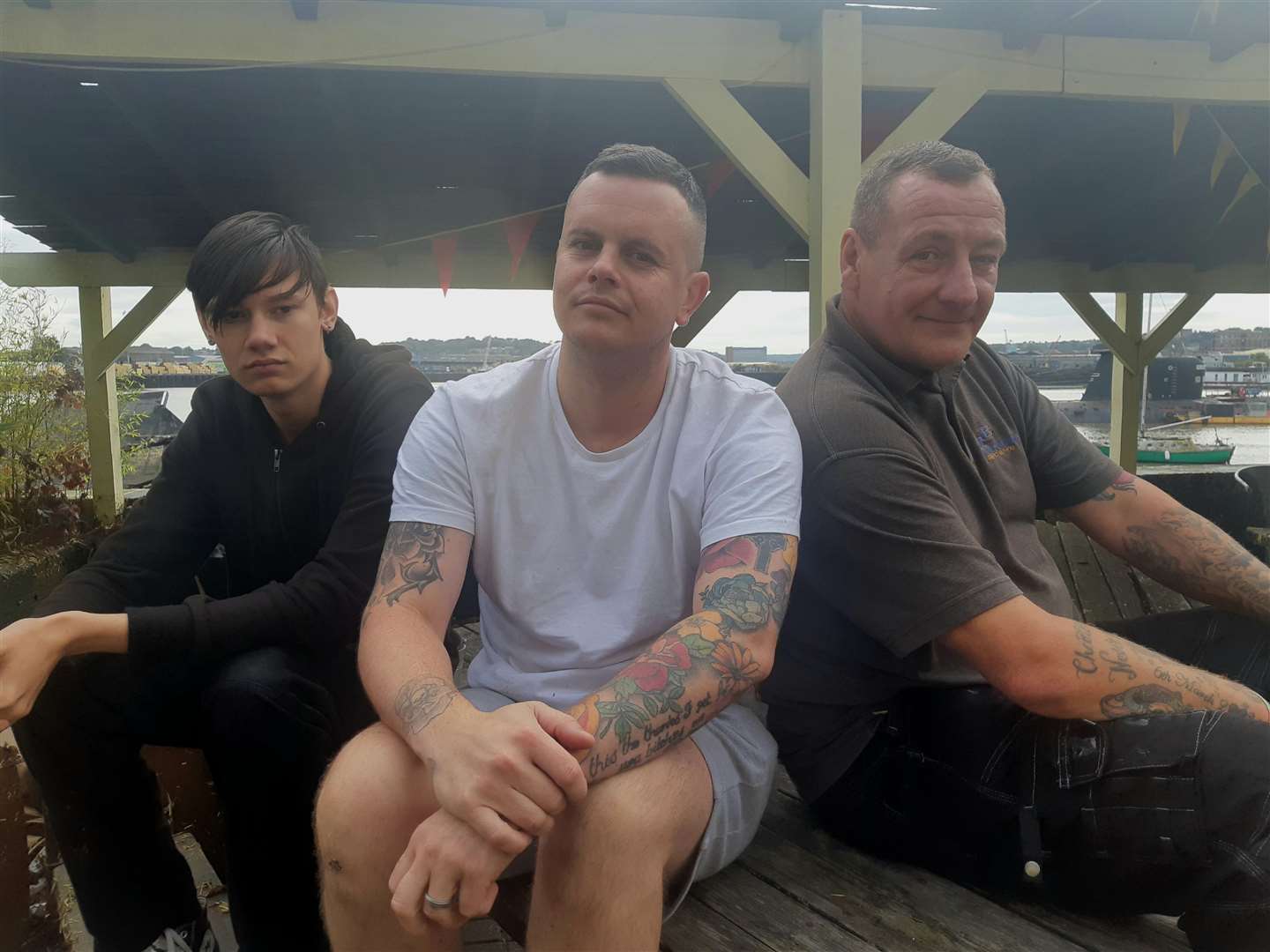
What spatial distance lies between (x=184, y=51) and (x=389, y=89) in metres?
1.01

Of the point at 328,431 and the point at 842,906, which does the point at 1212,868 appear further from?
the point at 328,431

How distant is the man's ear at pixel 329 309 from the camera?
1908mm

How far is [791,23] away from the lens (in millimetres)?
3473

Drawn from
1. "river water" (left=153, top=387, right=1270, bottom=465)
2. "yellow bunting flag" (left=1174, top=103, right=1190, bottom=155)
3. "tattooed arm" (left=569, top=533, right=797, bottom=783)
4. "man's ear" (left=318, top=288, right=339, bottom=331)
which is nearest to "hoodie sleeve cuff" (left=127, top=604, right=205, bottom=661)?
"man's ear" (left=318, top=288, right=339, bottom=331)

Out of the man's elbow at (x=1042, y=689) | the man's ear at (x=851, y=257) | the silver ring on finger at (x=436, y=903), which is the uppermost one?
the man's ear at (x=851, y=257)

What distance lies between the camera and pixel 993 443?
1699mm

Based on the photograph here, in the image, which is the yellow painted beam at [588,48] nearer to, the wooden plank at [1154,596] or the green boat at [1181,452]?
the wooden plank at [1154,596]

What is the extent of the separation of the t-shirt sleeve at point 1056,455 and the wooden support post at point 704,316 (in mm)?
5330

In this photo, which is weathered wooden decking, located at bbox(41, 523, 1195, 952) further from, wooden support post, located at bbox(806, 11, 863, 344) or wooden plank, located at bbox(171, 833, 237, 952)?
wooden support post, located at bbox(806, 11, 863, 344)

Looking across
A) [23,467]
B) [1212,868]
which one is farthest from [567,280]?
[23,467]

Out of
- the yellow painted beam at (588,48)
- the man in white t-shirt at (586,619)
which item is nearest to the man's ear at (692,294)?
the man in white t-shirt at (586,619)

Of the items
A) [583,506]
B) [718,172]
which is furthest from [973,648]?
[718,172]

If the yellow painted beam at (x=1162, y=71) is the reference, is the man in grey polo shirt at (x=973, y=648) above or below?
below

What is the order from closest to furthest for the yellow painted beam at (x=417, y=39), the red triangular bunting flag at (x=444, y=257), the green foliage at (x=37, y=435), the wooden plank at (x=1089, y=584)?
the wooden plank at (x=1089, y=584) < the yellow painted beam at (x=417, y=39) < the green foliage at (x=37, y=435) < the red triangular bunting flag at (x=444, y=257)
